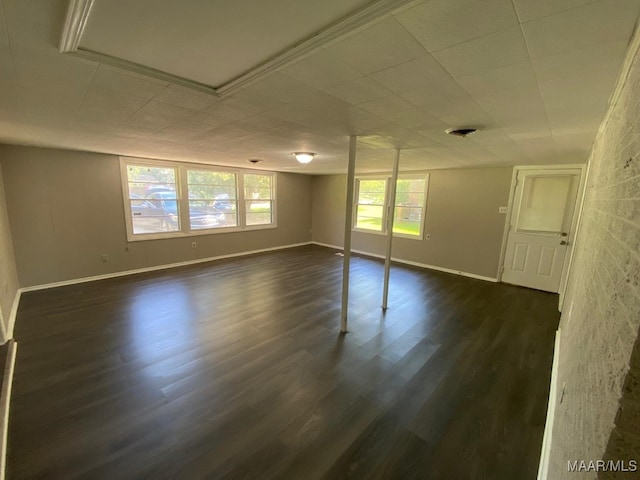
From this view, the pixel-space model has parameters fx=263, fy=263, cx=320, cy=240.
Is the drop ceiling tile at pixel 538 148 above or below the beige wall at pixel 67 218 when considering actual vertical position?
above

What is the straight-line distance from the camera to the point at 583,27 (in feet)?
3.24

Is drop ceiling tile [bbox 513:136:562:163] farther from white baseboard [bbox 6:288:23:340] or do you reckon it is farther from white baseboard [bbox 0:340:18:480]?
white baseboard [bbox 6:288:23:340]

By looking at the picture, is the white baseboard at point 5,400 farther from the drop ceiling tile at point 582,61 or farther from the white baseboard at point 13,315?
the drop ceiling tile at point 582,61

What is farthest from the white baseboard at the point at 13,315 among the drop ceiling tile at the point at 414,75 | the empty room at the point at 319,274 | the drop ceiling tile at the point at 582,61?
the drop ceiling tile at the point at 582,61

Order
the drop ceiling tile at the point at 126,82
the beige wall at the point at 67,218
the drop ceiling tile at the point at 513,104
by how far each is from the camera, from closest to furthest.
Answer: the drop ceiling tile at the point at 126,82
the drop ceiling tile at the point at 513,104
the beige wall at the point at 67,218

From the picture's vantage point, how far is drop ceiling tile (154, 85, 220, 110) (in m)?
1.70

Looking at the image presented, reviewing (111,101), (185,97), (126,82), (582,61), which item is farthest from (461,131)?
(111,101)

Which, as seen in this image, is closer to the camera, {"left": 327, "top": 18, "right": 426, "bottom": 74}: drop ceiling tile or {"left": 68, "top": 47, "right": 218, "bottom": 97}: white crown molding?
{"left": 327, "top": 18, "right": 426, "bottom": 74}: drop ceiling tile

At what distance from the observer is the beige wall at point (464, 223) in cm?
514

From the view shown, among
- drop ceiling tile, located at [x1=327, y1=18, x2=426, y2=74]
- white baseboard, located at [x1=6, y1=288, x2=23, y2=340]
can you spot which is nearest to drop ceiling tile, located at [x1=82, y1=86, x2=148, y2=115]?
drop ceiling tile, located at [x1=327, y1=18, x2=426, y2=74]

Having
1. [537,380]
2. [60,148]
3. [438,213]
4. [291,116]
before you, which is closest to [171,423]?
[291,116]

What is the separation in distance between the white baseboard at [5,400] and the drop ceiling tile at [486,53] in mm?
3199

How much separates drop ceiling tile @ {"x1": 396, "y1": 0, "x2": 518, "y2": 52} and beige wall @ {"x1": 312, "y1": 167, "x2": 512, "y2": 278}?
4873 millimetres

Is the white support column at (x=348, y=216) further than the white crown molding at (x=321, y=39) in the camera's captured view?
Yes
